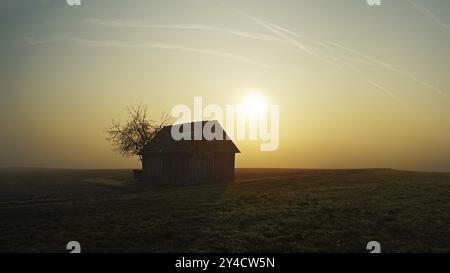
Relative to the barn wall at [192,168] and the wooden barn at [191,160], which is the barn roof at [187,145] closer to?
the wooden barn at [191,160]

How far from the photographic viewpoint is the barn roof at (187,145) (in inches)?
2030

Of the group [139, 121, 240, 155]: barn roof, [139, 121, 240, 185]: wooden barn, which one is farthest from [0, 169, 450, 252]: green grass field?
[139, 121, 240, 155]: barn roof

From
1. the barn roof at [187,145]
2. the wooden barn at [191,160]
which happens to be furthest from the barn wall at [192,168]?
the barn roof at [187,145]

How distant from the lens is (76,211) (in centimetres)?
2662

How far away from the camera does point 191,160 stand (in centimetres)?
5069

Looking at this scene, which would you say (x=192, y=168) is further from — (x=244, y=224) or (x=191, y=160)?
(x=244, y=224)

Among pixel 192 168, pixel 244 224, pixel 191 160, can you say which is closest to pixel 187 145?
pixel 191 160

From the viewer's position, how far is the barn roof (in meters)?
51.6

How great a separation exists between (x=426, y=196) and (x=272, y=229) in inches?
575

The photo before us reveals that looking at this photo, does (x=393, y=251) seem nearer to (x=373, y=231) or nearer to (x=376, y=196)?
(x=373, y=231)

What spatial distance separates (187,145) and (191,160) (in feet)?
7.50

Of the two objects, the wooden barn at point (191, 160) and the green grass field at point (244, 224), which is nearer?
the green grass field at point (244, 224)

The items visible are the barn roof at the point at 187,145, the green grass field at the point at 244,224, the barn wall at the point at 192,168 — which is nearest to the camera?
the green grass field at the point at 244,224
